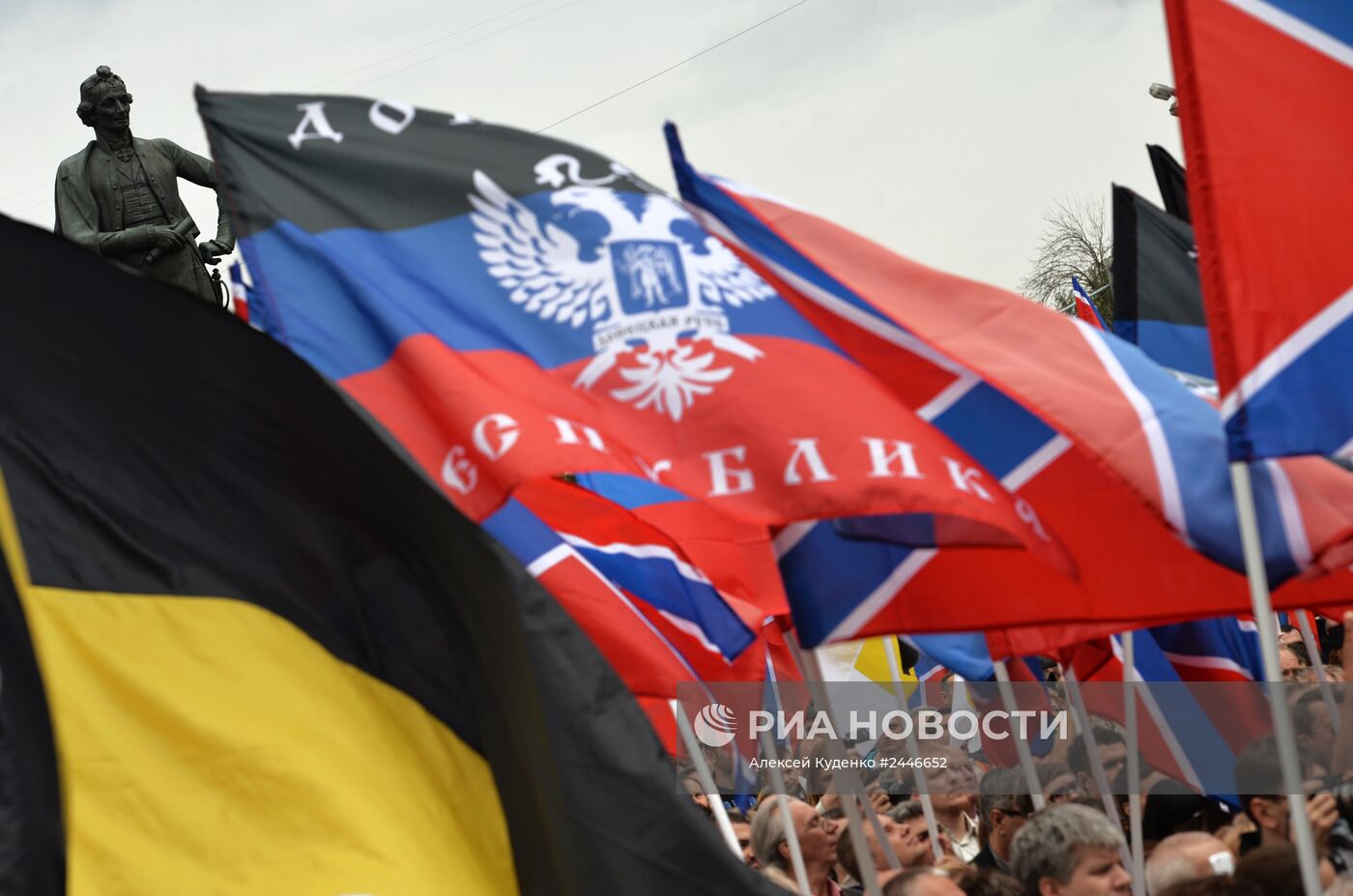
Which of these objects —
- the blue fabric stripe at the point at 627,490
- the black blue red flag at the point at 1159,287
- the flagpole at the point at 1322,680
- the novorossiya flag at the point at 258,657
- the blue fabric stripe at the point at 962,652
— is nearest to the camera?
the novorossiya flag at the point at 258,657

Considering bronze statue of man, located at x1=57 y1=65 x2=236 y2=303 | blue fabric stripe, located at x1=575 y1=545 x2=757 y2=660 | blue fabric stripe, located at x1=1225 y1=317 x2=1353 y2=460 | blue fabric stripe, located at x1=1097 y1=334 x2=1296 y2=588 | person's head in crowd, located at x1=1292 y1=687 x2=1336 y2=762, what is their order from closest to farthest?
blue fabric stripe, located at x1=1225 y1=317 x2=1353 y2=460 < blue fabric stripe, located at x1=1097 y1=334 x2=1296 y2=588 < blue fabric stripe, located at x1=575 y1=545 x2=757 y2=660 < person's head in crowd, located at x1=1292 y1=687 x2=1336 y2=762 < bronze statue of man, located at x1=57 y1=65 x2=236 y2=303

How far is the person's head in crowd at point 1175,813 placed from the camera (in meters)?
6.88

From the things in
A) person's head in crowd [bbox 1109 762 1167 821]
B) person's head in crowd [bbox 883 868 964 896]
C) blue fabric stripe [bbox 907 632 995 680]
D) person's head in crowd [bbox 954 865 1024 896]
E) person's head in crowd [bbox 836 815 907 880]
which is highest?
blue fabric stripe [bbox 907 632 995 680]

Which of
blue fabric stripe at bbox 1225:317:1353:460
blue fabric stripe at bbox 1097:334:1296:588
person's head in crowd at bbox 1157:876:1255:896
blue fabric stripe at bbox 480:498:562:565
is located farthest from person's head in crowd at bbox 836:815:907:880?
blue fabric stripe at bbox 1225:317:1353:460

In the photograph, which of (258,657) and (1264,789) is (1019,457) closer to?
(1264,789)

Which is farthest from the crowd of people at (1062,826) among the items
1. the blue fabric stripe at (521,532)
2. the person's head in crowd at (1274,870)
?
the blue fabric stripe at (521,532)

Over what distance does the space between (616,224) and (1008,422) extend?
1.34 metres

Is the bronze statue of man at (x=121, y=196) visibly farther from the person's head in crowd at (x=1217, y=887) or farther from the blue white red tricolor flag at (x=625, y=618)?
the person's head in crowd at (x=1217, y=887)

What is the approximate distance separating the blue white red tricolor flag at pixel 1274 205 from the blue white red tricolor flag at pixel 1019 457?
11.8 inches

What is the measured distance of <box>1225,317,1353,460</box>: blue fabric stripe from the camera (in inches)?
174

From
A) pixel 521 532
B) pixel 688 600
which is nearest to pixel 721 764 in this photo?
pixel 688 600

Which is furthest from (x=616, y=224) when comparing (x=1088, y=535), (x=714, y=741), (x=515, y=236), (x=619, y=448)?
(x=714, y=741)

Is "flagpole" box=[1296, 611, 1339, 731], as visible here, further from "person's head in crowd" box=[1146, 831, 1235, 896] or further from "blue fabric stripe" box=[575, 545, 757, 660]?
"blue fabric stripe" box=[575, 545, 757, 660]

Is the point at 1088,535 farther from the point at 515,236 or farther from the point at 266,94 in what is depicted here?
the point at 266,94
